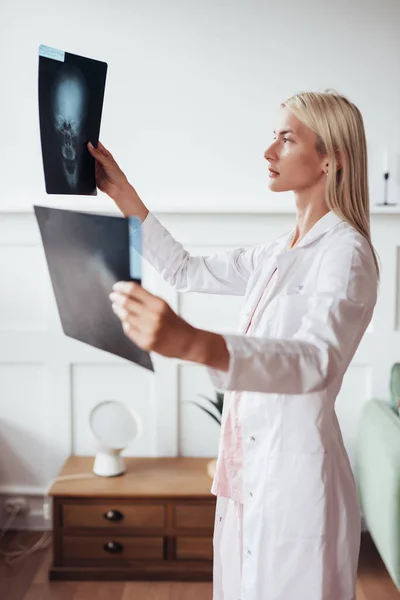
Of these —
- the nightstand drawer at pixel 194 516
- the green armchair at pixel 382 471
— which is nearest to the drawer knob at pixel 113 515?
the nightstand drawer at pixel 194 516

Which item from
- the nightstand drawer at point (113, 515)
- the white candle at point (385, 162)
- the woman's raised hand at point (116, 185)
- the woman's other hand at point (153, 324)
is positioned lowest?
the nightstand drawer at point (113, 515)

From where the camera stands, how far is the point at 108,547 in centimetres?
261

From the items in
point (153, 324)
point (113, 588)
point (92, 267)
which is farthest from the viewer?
point (113, 588)

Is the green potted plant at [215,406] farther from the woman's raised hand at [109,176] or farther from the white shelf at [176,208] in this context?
the woman's raised hand at [109,176]

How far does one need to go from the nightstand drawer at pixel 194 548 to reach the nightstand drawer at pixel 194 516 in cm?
6

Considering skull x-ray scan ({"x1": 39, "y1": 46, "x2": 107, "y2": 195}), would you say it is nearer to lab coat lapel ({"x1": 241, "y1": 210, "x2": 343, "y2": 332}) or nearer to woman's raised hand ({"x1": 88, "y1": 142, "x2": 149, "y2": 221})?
woman's raised hand ({"x1": 88, "y1": 142, "x2": 149, "y2": 221})

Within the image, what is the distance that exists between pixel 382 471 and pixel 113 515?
0.96m

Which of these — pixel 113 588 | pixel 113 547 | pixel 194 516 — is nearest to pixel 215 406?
pixel 194 516

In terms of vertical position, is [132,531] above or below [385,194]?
below

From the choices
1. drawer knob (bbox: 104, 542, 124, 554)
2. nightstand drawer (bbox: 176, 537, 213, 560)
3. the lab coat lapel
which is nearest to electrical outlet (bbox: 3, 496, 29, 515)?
drawer knob (bbox: 104, 542, 124, 554)

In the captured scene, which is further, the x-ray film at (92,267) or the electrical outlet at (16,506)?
the electrical outlet at (16,506)

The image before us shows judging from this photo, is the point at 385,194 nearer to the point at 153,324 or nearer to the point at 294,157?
the point at 294,157

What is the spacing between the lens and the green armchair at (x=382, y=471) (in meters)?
2.16

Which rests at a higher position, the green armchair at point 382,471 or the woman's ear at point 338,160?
the woman's ear at point 338,160
